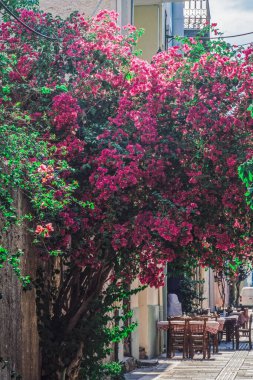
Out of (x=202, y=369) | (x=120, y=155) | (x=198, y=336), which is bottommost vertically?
(x=202, y=369)

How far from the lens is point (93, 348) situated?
14516 millimetres

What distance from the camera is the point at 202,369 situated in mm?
22484

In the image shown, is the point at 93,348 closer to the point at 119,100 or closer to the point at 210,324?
the point at 119,100

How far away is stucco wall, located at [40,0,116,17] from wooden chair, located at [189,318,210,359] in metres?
8.29

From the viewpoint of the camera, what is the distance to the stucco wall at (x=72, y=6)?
21375 millimetres

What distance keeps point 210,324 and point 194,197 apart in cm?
1263

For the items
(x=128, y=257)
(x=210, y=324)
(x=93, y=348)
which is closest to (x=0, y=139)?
(x=128, y=257)

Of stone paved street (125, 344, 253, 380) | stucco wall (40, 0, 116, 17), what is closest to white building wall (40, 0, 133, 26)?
stucco wall (40, 0, 116, 17)

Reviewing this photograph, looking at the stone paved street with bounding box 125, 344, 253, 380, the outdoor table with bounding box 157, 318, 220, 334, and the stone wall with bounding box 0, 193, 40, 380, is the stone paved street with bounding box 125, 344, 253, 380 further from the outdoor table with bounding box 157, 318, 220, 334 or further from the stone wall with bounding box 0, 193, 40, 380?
the stone wall with bounding box 0, 193, 40, 380

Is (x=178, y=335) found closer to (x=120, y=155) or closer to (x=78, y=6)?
(x=78, y=6)

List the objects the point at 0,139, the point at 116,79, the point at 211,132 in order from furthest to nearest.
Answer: the point at 116,79 → the point at 211,132 → the point at 0,139

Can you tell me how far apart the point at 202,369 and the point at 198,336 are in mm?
2680

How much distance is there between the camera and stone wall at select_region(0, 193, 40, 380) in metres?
12.2

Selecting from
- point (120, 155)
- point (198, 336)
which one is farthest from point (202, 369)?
point (120, 155)
